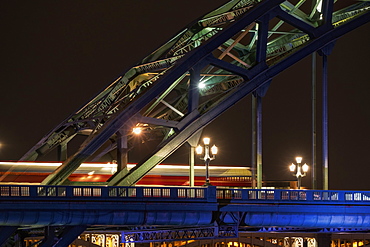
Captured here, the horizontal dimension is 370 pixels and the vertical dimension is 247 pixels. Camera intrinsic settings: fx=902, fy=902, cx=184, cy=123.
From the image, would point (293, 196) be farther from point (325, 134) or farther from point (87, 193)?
point (87, 193)

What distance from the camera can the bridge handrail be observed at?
4197 centimetres

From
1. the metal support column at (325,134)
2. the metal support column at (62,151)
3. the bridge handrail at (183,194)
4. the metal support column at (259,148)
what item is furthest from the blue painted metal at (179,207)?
the metal support column at (62,151)

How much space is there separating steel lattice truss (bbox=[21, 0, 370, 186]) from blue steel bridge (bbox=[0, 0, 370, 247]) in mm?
65

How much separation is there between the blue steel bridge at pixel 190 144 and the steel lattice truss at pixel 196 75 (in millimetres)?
65

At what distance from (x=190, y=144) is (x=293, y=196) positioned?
276 inches

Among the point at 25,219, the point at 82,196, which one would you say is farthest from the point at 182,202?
the point at 25,219

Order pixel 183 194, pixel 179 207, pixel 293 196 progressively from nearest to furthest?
pixel 179 207
pixel 183 194
pixel 293 196

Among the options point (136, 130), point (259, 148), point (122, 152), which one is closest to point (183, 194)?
point (122, 152)

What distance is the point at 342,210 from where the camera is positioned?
47.5m

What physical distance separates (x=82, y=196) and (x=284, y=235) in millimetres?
34897

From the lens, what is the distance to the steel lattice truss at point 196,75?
A: 161 feet

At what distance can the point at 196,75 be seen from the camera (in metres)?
50.4

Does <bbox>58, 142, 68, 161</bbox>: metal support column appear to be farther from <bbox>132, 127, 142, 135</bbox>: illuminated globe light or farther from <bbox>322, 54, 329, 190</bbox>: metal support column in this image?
<bbox>322, 54, 329, 190</bbox>: metal support column

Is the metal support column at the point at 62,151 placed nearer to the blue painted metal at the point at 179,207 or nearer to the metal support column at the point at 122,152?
the metal support column at the point at 122,152
